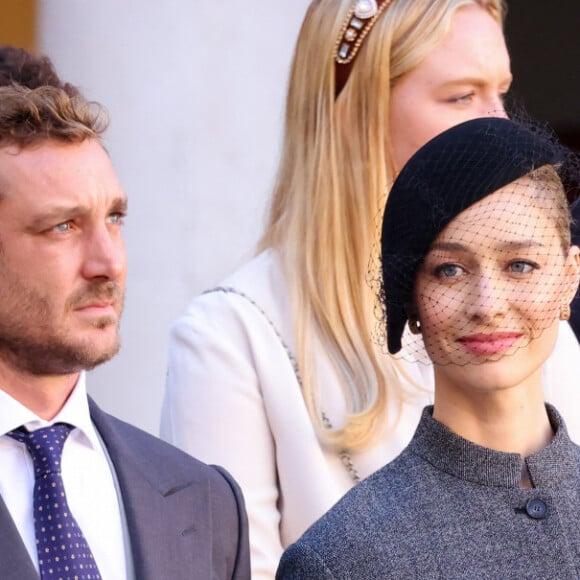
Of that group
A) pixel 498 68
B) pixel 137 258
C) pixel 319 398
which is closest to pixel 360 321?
pixel 319 398

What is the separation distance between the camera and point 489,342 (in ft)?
9.43

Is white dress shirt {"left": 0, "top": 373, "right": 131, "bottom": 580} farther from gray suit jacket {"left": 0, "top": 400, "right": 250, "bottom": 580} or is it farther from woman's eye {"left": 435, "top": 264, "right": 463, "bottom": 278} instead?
woman's eye {"left": 435, "top": 264, "right": 463, "bottom": 278}

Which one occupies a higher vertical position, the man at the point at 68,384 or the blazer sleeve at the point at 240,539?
the man at the point at 68,384

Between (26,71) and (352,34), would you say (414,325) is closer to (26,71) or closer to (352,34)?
(26,71)

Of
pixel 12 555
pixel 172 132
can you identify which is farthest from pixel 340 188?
pixel 172 132

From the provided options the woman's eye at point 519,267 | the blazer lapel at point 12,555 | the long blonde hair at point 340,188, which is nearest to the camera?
the blazer lapel at point 12,555

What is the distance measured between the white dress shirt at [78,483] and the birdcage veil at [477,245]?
567 mm

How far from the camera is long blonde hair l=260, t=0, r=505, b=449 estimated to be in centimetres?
358

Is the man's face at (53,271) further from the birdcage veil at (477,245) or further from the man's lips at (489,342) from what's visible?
the man's lips at (489,342)

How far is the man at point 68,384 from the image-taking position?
2809 mm

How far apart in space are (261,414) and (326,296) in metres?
0.29

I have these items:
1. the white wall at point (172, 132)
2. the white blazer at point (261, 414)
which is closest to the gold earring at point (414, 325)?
the white blazer at point (261, 414)

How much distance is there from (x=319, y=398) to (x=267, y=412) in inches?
4.5

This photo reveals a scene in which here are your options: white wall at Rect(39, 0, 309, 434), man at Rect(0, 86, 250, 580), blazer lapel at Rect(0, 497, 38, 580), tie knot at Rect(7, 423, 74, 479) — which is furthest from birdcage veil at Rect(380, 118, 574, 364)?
white wall at Rect(39, 0, 309, 434)
